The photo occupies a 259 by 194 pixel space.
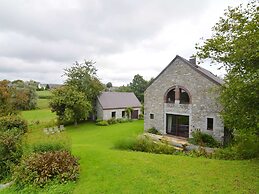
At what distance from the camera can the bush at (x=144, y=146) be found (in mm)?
14469

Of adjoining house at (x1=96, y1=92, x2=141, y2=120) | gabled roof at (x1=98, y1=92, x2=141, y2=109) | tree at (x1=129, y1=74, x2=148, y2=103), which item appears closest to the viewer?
adjoining house at (x1=96, y1=92, x2=141, y2=120)

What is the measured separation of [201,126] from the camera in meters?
18.5

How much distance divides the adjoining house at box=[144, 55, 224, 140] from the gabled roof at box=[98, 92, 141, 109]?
10493 millimetres

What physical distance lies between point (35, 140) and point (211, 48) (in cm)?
1135

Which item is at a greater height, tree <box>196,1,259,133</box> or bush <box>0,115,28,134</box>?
tree <box>196,1,259,133</box>

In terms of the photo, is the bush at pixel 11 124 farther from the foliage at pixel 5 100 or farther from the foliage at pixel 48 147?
the foliage at pixel 48 147

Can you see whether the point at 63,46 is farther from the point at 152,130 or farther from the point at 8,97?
the point at 152,130

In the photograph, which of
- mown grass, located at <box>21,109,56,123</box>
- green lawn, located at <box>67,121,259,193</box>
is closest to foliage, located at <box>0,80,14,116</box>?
mown grass, located at <box>21,109,56,123</box>

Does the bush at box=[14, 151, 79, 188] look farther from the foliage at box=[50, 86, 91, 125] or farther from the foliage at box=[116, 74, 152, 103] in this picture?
the foliage at box=[116, 74, 152, 103]

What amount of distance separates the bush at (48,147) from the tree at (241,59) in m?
8.90

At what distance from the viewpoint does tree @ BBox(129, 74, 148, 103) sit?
52669mm

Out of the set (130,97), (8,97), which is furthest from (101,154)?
(130,97)

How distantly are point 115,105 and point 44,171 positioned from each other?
2427 cm

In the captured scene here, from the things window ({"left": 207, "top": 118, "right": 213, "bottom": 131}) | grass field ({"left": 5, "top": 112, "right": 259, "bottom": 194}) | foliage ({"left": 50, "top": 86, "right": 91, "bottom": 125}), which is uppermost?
foliage ({"left": 50, "top": 86, "right": 91, "bottom": 125})
